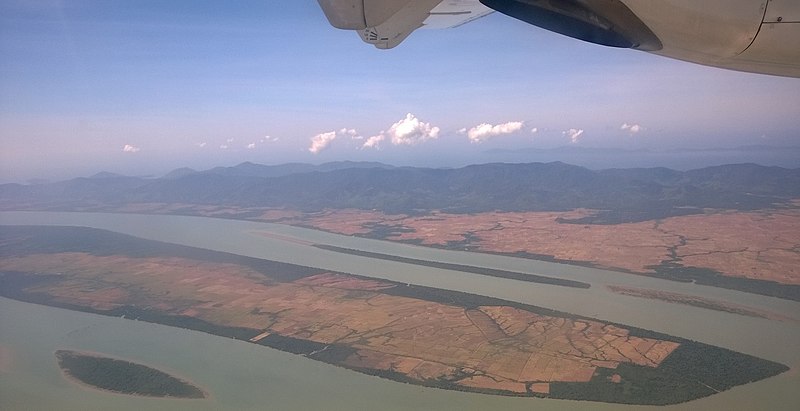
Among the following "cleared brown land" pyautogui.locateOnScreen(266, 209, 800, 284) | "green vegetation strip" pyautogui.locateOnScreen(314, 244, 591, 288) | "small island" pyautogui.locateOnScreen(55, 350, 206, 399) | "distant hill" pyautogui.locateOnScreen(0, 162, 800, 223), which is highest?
"distant hill" pyautogui.locateOnScreen(0, 162, 800, 223)

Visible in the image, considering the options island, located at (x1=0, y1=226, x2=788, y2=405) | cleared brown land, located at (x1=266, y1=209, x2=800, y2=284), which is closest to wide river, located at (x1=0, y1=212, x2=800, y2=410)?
island, located at (x1=0, y1=226, x2=788, y2=405)

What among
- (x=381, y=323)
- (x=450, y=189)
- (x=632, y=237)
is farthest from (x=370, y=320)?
(x=450, y=189)

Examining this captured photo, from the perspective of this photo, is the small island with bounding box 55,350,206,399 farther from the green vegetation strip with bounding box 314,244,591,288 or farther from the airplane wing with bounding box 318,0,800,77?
the green vegetation strip with bounding box 314,244,591,288

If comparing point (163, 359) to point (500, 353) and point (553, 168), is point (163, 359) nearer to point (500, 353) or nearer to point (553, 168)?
point (500, 353)

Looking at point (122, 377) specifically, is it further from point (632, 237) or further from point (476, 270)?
point (632, 237)

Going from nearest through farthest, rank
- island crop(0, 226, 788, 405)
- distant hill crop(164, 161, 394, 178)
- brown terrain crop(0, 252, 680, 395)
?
1. island crop(0, 226, 788, 405)
2. brown terrain crop(0, 252, 680, 395)
3. distant hill crop(164, 161, 394, 178)

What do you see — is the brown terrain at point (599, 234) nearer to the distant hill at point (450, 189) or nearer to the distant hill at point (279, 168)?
the distant hill at point (450, 189)
